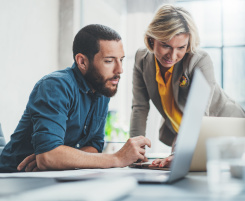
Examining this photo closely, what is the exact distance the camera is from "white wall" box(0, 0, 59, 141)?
3.07 m

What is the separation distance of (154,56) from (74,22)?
2.52 m

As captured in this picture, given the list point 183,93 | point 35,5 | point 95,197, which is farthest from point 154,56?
point 35,5

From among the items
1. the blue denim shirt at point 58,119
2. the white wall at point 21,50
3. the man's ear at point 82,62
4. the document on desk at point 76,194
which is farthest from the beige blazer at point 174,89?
the white wall at point 21,50

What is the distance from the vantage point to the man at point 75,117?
116 cm

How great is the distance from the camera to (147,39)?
69.3 inches

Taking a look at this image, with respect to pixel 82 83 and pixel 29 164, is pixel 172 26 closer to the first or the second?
pixel 82 83

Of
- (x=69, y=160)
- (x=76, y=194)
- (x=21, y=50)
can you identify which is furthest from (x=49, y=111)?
(x=21, y=50)

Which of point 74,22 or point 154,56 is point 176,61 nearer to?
point 154,56

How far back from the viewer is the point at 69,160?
3.74 feet

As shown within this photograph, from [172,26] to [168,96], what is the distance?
0.39 metres

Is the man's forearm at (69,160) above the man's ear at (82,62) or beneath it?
beneath

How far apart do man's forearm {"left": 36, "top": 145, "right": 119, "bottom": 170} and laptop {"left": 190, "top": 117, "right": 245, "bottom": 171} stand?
0.32m

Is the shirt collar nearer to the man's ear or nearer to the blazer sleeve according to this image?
the man's ear

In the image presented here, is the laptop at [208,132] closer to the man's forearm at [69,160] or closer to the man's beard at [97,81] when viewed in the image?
the man's forearm at [69,160]
